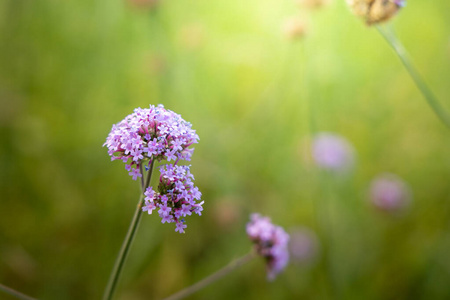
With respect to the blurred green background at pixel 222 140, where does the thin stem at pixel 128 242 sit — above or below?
below

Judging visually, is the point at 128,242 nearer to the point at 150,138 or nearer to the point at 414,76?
the point at 150,138

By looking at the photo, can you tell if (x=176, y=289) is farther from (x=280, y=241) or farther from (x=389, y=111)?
(x=389, y=111)

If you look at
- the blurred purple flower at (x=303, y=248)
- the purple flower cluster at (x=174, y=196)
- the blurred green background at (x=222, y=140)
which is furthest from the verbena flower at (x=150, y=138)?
the blurred purple flower at (x=303, y=248)

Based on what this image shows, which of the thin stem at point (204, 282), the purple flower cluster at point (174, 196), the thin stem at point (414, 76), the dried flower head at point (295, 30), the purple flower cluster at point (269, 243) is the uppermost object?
the dried flower head at point (295, 30)

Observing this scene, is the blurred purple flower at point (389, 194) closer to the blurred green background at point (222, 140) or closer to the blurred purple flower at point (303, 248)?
the blurred green background at point (222, 140)

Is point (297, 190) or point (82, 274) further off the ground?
point (297, 190)

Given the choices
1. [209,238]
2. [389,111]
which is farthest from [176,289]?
[389,111]
